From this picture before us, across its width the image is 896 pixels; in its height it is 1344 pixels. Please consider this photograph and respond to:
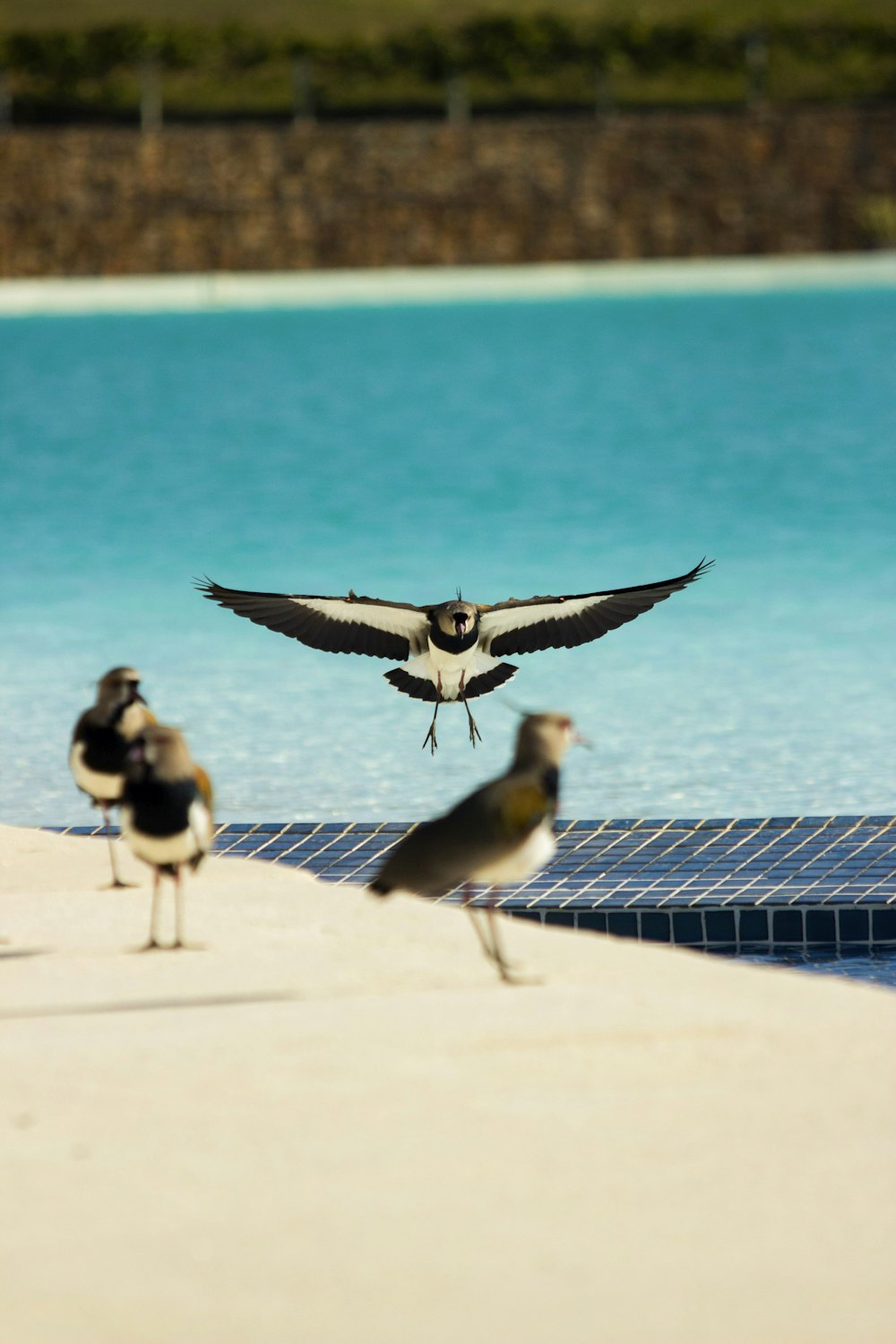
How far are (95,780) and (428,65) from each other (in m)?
37.4

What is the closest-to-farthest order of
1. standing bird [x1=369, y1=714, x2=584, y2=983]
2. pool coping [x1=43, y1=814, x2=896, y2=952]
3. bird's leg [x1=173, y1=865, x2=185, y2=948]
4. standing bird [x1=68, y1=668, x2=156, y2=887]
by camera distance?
standing bird [x1=369, y1=714, x2=584, y2=983] → bird's leg [x1=173, y1=865, x2=185, y2=948] → standing bird [x1=68, y1=668, x2=156, y2=887] → pool coping [x1=43, y1=814, x2=896, y2=952]

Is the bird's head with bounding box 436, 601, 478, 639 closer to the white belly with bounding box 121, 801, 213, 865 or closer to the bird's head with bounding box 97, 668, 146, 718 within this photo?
the bird's head with bounding box 97, 668, 146, 718

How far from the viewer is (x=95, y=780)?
15.6 feet

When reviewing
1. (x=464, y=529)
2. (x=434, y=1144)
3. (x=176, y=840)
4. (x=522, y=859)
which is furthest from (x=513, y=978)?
(x=464, y=529)

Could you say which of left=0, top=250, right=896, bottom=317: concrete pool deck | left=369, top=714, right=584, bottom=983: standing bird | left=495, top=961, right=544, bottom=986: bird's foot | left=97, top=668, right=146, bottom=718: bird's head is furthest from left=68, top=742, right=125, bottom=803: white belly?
left=0, top=250, right=896, bottom=317: concrete pool deck

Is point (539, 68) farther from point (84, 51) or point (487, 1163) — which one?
point (487, 1163)

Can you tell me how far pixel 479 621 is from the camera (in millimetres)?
6918

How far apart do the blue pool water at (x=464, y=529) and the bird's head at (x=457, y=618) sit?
43.3 inches

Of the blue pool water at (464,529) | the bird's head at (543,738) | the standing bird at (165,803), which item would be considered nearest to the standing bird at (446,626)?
the blue pool water at (464,529)

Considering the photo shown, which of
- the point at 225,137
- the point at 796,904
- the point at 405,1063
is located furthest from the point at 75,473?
the point at 225,137

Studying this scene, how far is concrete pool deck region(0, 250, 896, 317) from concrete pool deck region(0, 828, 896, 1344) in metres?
31.1

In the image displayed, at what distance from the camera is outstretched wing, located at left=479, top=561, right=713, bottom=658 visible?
6.77 metres

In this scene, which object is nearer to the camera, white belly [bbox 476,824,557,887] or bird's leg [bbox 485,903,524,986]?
white belly [bbox 476,824,557,887]

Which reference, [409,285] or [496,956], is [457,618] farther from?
[409,285]
